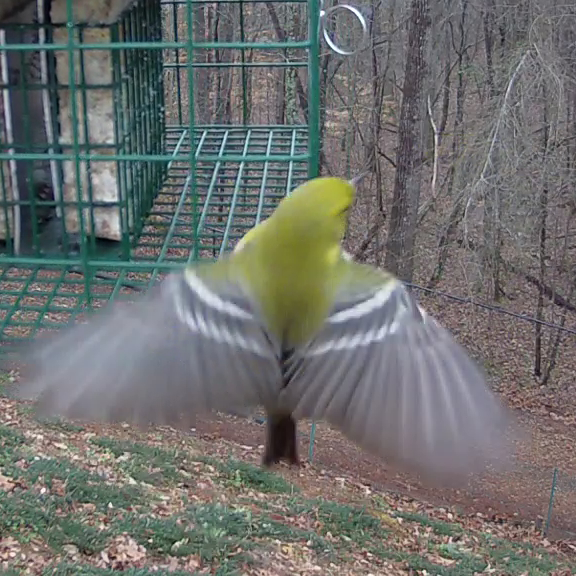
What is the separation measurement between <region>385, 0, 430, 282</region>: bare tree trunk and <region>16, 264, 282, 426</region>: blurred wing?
39.0 ft

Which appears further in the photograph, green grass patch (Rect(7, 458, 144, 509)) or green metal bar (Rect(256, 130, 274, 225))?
green grass patch (Rect(7, 458, 144, 509))

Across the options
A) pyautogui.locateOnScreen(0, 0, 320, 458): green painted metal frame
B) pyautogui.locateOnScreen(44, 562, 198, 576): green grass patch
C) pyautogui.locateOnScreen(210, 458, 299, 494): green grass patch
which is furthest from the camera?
pyautogui.locateOnScreen(210, 458, 299, 494): green grass patch

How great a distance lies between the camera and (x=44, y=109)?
4.49m

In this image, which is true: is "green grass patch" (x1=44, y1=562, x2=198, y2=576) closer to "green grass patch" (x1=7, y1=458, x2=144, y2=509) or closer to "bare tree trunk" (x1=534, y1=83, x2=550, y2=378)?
"green grass patch" (x1=7, y1=458, x2=144, y2=509)

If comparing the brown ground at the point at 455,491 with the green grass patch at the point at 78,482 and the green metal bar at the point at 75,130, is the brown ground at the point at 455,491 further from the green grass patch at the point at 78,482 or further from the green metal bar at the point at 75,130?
the green metal bar at the point at 75,130

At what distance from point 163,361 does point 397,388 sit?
0.61m

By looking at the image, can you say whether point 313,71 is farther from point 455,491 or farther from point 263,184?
point 455,491

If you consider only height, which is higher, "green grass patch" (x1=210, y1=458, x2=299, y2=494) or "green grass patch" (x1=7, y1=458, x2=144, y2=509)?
"green grass patch" (x1=7, y1=458, x2=144, y2=509)

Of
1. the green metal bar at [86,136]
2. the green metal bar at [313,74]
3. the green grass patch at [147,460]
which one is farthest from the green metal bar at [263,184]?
the green grass patch at [147,460]

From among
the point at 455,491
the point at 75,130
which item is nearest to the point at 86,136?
the point at 75,130

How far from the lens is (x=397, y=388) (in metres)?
2.23

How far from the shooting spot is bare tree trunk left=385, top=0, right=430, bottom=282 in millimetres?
13766

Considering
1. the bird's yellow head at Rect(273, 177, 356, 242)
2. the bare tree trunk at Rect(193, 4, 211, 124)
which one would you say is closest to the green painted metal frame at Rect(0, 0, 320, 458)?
the bird's yellow head at Rect(273, 177, 356, 242)

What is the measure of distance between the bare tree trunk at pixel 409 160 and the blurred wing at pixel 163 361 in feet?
39.0
